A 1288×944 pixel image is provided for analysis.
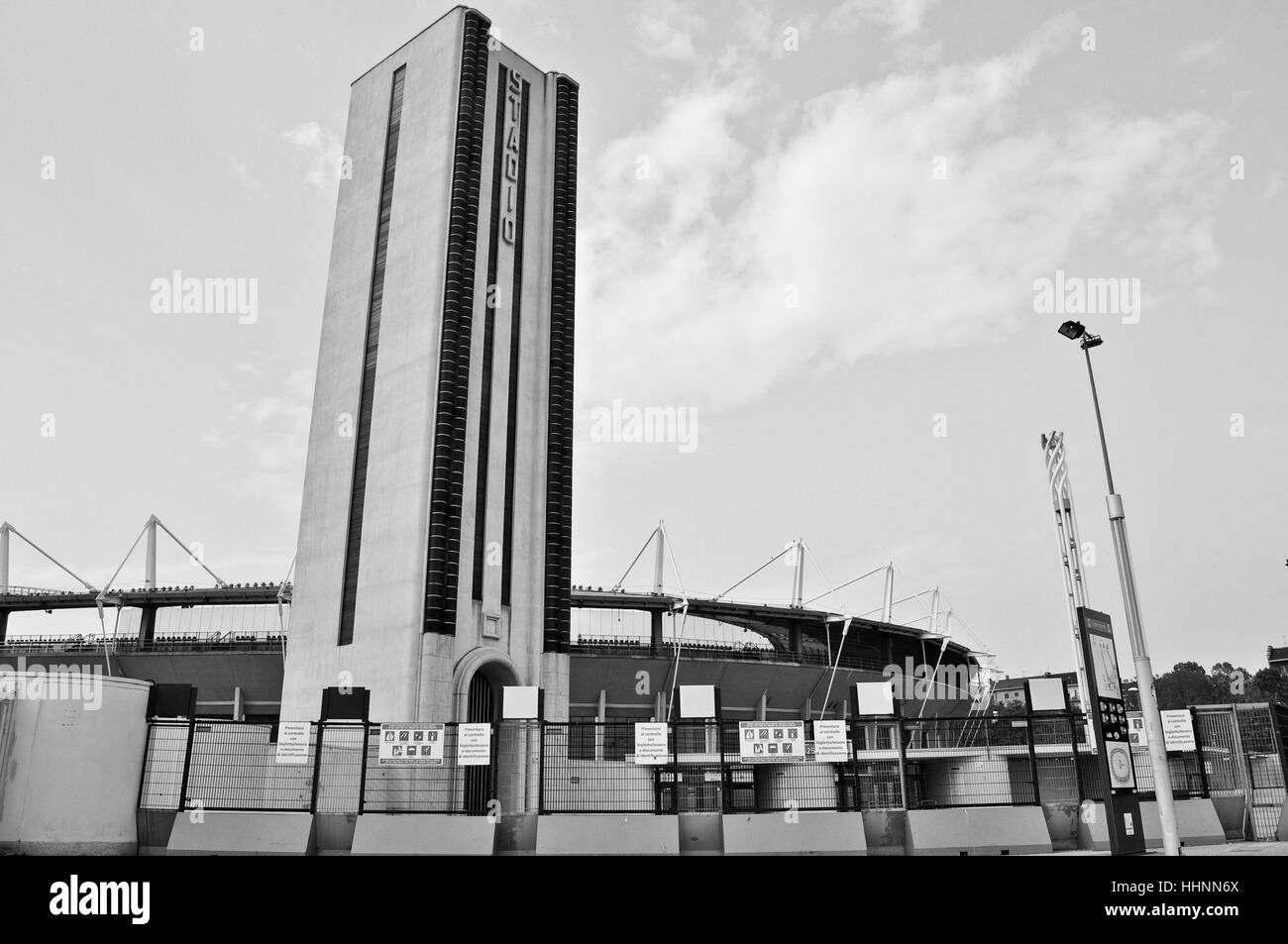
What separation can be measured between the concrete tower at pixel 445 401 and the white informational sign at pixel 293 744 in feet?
59.4

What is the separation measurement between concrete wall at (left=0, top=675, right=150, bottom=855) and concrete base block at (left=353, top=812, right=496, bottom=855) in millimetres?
6009

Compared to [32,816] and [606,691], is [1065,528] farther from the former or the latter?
[32,816]

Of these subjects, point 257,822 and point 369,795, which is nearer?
point 257,822

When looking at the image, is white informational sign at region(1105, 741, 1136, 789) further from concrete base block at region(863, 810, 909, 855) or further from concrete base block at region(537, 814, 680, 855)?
concrete base block at region(537, 814, 680, 855)

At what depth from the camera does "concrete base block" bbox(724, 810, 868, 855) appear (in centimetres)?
2125

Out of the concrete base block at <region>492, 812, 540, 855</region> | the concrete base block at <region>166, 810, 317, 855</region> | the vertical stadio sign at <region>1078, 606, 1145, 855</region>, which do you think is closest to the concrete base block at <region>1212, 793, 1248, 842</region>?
the vertical stadio sign at <region>1078, 606, 1145, 855</region>

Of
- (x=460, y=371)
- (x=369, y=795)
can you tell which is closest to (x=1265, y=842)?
(x=369, y=795)

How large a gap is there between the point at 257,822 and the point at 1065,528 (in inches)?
1831

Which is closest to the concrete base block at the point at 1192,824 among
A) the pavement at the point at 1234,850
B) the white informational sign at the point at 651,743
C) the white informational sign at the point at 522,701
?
the pavement at the point at 1234,850

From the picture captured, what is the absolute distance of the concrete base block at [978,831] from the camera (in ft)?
69.3

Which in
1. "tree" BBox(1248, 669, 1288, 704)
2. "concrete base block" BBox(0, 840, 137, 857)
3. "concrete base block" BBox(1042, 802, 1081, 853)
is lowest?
"concrete base block" BBox(0, 840, 137, 857)

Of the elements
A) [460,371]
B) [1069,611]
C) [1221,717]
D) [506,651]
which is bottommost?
[1221,717]

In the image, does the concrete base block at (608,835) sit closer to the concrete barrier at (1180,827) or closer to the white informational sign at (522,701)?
the white informational sign at (522,701)
